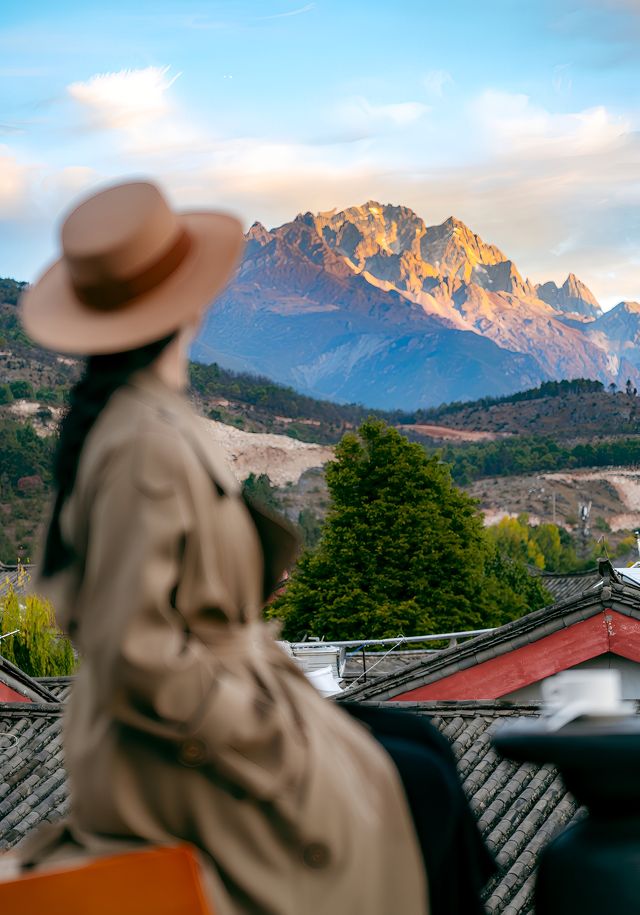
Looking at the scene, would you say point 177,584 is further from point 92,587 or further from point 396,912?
point 396,912

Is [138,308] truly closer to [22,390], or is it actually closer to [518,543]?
[518,543]

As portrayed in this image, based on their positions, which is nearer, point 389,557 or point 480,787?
point 480,787

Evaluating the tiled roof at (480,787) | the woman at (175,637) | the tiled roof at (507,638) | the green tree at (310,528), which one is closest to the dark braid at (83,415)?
the woman at (175,637)

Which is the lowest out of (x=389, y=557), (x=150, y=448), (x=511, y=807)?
(x=389, y=557)

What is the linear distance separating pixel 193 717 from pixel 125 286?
0.99 m

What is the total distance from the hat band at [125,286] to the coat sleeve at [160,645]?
13.9 inches

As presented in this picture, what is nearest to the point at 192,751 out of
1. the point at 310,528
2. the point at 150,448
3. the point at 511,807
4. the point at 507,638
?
the point at 150,448

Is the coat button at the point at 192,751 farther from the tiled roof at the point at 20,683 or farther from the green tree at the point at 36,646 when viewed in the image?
the green tree at the point at 36,646

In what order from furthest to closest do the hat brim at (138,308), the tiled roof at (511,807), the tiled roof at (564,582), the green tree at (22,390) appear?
the green tree at (22,390)
the tiled roof at (564,582)
the tiled roof at (511,807)
the hat brim at (138,308)

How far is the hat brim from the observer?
3.35 metres

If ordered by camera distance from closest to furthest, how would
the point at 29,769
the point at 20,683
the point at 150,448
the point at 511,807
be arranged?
the point at 150,448
the point at 511,807
the point at 29,769
the point at 20,683

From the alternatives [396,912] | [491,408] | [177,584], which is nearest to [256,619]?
[177,584]

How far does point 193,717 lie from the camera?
3.16 meters

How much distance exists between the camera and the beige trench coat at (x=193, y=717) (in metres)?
3.15
